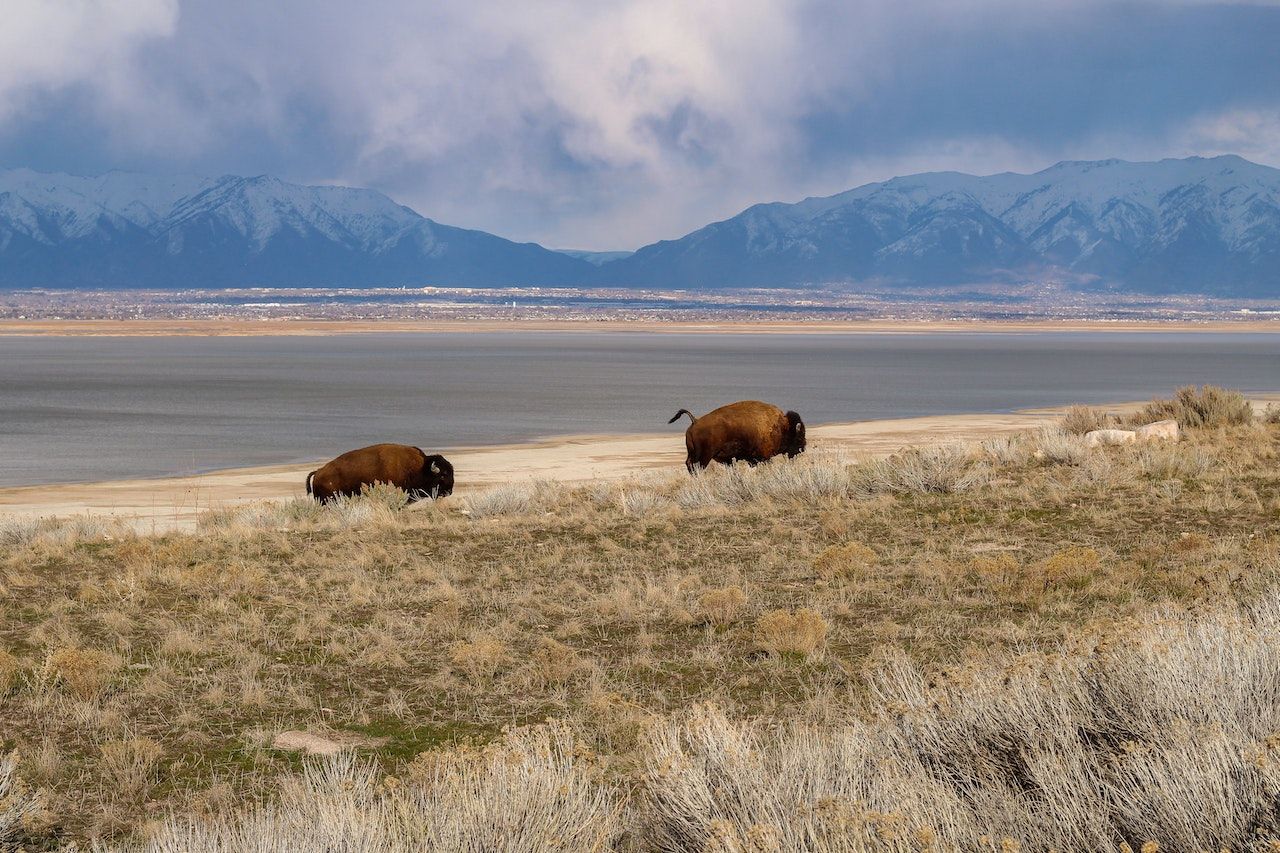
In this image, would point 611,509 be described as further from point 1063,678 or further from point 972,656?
point 1063,678

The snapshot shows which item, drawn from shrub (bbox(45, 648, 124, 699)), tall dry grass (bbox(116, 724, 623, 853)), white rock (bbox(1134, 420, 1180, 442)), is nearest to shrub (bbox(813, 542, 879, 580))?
shrub (bbox(45, 648, 124, 699))

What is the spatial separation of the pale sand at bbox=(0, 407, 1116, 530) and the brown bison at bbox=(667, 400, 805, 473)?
18.7 ft

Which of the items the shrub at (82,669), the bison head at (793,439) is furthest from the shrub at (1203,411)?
the shrub at (82,669)

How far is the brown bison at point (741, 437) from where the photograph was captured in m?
20.4

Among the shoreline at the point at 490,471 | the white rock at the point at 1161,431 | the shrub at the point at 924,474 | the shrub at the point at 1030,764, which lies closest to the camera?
the shrub at the point at 1030,764

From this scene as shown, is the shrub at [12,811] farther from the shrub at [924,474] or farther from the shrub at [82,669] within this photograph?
the shrub at [924,474]

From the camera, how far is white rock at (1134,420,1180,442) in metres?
23.2

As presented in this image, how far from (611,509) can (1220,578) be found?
9.08m

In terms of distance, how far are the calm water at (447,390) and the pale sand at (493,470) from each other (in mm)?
2582

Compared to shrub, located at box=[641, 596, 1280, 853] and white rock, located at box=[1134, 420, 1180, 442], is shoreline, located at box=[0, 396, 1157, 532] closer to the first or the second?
white rock, located at box=[1134, 420, 1180, 442]

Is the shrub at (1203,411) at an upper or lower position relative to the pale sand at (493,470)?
upper

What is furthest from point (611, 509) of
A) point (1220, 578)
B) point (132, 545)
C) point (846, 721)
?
point (846, 721)

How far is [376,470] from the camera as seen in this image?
19281 millimetres

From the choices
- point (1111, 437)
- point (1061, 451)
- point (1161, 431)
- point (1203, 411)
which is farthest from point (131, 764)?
→ point (1203, 411)
